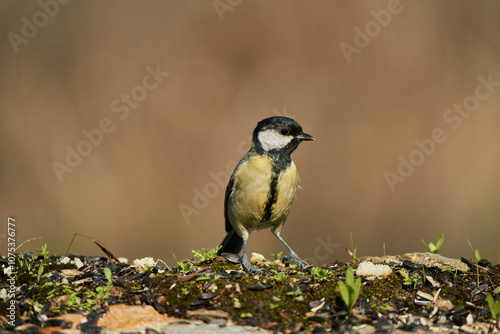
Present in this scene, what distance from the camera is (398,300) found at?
3.23 meters

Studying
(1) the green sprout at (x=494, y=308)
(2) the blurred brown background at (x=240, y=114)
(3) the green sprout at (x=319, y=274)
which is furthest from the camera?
(2) the blurred brown background at (x=240, y=114)

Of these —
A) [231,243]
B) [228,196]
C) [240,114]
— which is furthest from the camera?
[240,114]

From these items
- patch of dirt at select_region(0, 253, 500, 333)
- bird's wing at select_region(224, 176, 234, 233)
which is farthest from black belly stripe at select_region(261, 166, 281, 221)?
patch of dirt at select_region(0, 253, 500, 333)

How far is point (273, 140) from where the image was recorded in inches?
187

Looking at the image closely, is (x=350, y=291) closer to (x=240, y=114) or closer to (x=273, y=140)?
(x=273, y=140)

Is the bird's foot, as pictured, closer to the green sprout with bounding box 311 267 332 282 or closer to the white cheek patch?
the green sprout with bounding box 311 267 332 282

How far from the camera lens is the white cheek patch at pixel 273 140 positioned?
4.73m

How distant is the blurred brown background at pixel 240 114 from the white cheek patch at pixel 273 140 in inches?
155

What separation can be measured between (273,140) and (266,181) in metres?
0.44

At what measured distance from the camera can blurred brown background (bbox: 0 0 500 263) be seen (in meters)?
8.45

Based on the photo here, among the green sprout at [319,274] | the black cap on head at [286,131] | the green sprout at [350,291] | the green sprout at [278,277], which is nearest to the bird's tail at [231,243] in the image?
the black cap on head at [286,131]

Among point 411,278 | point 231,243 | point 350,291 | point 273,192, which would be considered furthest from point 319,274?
point 231,243

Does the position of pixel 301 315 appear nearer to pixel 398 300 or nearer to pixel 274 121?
pixel 398 300

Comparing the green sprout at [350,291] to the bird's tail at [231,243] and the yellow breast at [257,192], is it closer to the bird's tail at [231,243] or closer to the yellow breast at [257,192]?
the yellow breast at [257,192]
